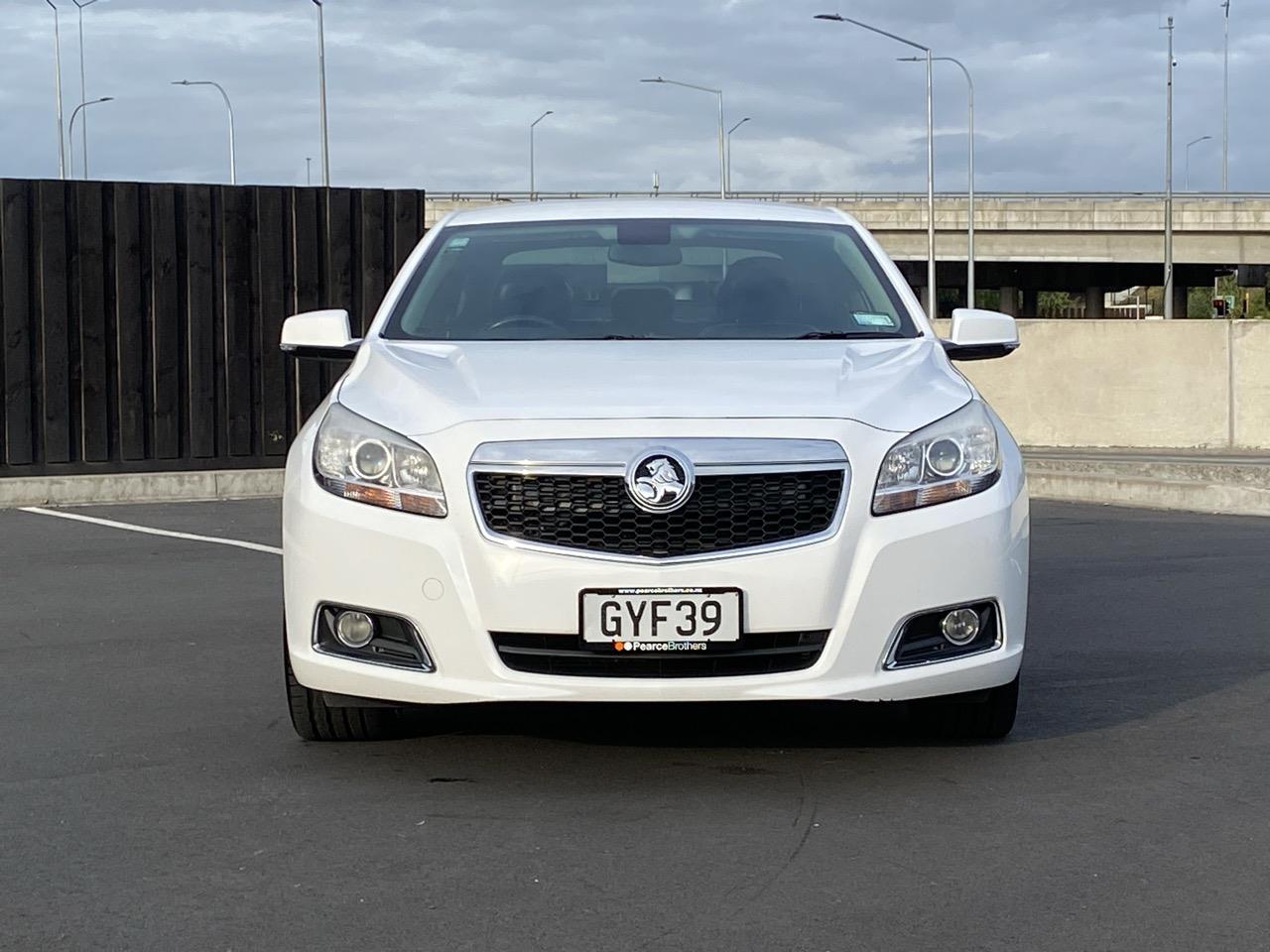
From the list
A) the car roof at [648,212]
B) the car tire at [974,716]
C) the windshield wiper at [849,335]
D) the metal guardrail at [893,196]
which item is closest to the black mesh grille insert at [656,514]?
the car tire at [974,716]

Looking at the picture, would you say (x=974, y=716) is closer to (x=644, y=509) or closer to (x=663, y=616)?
(x=663, y=616)

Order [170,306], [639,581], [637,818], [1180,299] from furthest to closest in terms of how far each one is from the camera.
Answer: [1180,299] < [170,306] < [639,581] < [637,818]

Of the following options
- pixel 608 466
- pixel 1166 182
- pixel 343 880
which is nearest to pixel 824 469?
pixel 608 466

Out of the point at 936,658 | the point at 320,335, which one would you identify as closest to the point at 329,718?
the point at 320,335

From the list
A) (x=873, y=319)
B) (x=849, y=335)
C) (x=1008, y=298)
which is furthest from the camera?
(x=1008, y=298)

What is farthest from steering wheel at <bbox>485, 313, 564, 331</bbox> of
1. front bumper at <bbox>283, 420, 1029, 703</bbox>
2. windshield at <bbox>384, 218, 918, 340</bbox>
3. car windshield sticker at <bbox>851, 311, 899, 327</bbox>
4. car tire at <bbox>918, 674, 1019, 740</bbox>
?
car tire at <bbox>918, 674, 1019, 740</bbox>

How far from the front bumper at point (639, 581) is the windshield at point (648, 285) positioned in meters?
1.16

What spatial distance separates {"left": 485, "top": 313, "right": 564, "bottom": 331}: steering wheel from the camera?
618cm

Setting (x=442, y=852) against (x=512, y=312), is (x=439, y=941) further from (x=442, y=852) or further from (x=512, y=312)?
(x=512, y=312)

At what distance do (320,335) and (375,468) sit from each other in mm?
1399

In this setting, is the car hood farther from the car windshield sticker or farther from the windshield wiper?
the car windshield sticker

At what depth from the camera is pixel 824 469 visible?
4.99m

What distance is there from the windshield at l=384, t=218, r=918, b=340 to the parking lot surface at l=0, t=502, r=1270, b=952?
1.21 meters

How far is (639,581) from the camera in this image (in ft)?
16.0
